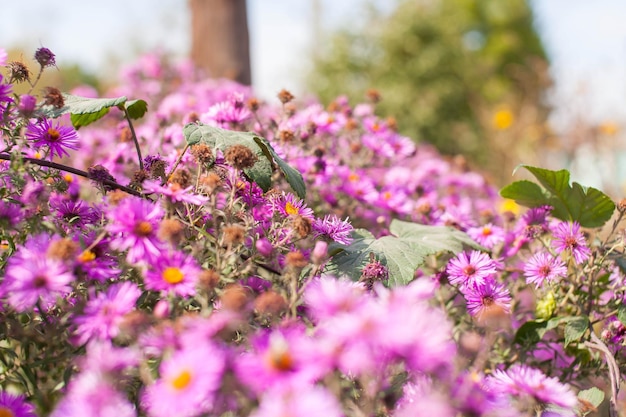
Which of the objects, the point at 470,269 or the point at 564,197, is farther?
the point at 564,197

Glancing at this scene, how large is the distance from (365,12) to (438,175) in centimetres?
671

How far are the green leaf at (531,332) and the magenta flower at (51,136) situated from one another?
3.19 feet

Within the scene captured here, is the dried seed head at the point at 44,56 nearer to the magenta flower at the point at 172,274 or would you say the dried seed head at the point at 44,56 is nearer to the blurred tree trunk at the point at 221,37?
the magenta flower at the point at 172,274

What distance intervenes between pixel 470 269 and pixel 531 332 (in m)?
0.22

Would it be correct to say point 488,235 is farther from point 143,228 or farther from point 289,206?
point 143,228

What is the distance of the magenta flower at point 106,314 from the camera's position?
738 millimetres

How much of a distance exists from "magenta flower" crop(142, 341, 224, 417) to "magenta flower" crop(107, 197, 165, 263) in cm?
21

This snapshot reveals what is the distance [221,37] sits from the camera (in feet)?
12.5

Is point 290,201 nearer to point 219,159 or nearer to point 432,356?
point 219,159

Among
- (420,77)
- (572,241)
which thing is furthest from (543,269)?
(420,77)

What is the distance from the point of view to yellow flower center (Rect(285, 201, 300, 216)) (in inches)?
41.4

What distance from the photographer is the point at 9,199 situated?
0.99m

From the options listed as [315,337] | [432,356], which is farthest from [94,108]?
[432,356]

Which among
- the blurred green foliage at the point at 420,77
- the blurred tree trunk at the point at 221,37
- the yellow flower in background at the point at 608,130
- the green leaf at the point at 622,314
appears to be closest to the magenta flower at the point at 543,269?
the green leaf at the point at 622,314
